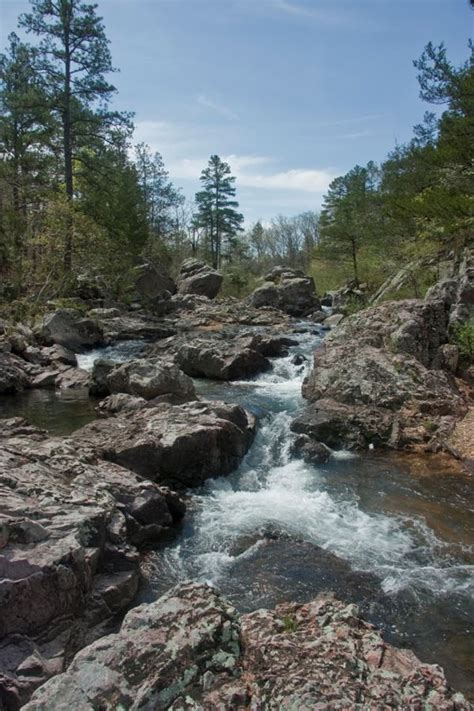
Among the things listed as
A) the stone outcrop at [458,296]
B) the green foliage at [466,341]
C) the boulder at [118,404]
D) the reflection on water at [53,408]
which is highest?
the stone outcrop at [458,296]

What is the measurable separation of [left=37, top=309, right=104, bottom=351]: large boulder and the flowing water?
413 inches

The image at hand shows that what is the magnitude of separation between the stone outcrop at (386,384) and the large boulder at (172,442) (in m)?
2.06

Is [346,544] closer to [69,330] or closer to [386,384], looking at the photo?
[386,384]

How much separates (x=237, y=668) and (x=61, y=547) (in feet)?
7.18

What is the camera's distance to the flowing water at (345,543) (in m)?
4.81

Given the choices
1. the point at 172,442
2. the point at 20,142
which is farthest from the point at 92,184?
the point at 172,442

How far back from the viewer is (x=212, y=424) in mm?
8102

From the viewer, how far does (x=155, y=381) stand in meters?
10.9

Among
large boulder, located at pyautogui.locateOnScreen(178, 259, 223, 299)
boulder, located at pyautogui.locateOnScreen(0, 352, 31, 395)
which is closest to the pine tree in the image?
large boulder, located at pyautogui.locateOnScreen(178, 259, 223, 299)

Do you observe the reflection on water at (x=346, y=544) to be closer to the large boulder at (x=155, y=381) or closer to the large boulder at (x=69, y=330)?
the large boulder at (x=155, y=381)

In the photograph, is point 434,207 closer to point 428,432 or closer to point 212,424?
point 428,432

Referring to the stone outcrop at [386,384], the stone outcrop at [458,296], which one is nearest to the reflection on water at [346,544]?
the stone outcrop at [386,384]

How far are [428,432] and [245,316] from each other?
58.1 ft

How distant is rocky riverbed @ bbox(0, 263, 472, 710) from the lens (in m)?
2.44
